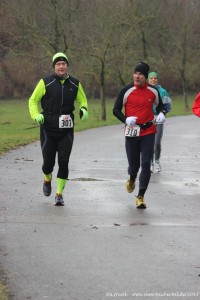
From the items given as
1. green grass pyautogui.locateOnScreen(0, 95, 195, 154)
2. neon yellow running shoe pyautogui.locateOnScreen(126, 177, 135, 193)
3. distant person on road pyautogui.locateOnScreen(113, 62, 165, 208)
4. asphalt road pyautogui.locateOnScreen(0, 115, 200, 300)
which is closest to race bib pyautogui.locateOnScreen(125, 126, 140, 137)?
distant person on road pyautogui.locateOnScreen(113, 62, 165, 208)

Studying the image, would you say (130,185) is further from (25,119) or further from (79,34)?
(25,119)

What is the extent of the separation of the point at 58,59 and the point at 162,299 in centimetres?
468

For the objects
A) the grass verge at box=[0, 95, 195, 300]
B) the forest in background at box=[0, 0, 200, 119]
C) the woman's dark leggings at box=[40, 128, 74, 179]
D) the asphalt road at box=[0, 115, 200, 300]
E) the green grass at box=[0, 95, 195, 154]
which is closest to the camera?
the asphalt road at box=[0, 115, 200, 300]

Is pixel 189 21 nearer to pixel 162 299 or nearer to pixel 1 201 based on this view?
pixel 1 201

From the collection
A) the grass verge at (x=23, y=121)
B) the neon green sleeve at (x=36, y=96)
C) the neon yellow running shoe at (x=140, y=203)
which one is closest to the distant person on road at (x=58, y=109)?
the neon green sleeve at (x=36, y=96)

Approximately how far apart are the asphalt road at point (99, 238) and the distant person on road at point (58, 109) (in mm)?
679

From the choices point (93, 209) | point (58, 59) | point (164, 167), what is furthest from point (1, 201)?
point (164, 167)

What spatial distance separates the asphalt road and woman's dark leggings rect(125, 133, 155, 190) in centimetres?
40

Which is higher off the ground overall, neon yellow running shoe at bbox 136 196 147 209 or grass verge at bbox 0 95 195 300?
neon yellow running shoe at bbox 136 196 147 209

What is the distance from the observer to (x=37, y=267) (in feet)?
19.4

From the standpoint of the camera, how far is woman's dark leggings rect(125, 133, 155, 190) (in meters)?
9.29

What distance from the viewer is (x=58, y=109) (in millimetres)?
9156

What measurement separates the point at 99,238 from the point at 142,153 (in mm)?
2447

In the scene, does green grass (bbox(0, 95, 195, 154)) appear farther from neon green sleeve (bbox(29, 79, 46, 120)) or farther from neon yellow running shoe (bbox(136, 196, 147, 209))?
neon yellow running shoe (bbox(136, 196, 147, 209))
